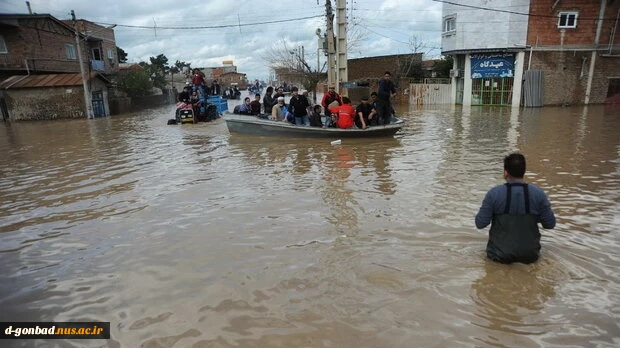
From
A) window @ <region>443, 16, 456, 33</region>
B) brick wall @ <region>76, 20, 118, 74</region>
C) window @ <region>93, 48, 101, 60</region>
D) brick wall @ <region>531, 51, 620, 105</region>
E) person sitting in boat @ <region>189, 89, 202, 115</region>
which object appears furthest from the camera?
window @ <region>93, 48, 101, 60</region>

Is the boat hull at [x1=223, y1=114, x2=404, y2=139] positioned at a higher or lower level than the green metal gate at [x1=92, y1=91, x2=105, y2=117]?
lower

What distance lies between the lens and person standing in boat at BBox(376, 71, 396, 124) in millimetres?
11992

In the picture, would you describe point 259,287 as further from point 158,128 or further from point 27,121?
point 27,121

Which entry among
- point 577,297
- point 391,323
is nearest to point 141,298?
point 391,323

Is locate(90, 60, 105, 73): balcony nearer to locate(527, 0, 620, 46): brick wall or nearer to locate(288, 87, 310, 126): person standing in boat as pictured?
locate(288, 87, 310, 126): person standing in boat

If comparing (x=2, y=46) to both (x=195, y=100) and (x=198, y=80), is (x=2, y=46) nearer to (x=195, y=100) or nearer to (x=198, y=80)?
(x=195, y=100)

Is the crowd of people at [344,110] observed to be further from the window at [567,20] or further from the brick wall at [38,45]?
the brick wall at [38,45]

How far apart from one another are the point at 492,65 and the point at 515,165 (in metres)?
25.0

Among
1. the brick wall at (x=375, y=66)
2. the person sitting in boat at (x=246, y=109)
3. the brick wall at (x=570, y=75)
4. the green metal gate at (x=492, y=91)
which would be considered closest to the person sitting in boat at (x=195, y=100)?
the person sitting in boat at (x=246, y=109)

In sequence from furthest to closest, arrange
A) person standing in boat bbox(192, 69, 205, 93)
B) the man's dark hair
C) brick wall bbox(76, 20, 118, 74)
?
brick wall bbox(76, 20, 118, 74), person standing in boat bbox(192, 69, 205, 93), the man's dark hair

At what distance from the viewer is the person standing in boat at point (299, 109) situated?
1298 cm

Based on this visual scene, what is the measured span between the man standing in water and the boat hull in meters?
8.13

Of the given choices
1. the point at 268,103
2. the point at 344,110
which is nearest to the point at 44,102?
the point at 268,103

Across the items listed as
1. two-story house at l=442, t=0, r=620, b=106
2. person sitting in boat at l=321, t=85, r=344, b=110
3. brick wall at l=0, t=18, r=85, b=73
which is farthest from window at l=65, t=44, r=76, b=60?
two-story house at l=442, t=0, r=620, b=106
